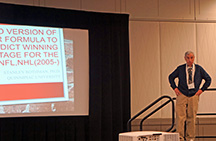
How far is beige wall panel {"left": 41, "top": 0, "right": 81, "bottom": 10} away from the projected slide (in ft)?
1.67

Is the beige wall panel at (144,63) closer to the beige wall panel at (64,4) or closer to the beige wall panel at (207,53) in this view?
the beige wall panel at (207,53)

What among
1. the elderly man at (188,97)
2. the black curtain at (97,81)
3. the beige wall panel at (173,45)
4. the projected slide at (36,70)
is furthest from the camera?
the beige wall panel at (173,45)

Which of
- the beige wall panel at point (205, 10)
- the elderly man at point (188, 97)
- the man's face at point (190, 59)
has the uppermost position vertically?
the beige wall panel at point (205, 10)

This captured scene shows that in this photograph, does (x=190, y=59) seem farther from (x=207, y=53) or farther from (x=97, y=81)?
(x=207, y=53)

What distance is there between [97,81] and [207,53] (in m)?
2.39

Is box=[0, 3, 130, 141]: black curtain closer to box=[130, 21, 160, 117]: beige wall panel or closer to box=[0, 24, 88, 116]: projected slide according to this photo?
box=[0, 24, 88, 116]: projected slide

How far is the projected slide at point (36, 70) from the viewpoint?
6750mm

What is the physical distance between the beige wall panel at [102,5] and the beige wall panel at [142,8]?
21 centimetres

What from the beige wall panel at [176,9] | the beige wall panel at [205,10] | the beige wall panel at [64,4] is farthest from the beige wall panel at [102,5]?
the beige wall panel at [205,10]

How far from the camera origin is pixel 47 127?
7.11 meters

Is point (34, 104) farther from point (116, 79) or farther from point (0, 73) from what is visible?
point (116, 79)

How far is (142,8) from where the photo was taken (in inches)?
320

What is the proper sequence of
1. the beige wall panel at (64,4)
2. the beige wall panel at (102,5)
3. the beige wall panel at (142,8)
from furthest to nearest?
the beige wall panel at (142,8), the beige wall panel at (102,5), the beige wall panel at (64,4)

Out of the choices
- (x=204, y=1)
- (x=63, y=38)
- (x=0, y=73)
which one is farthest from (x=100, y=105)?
(x=204, y=1)
